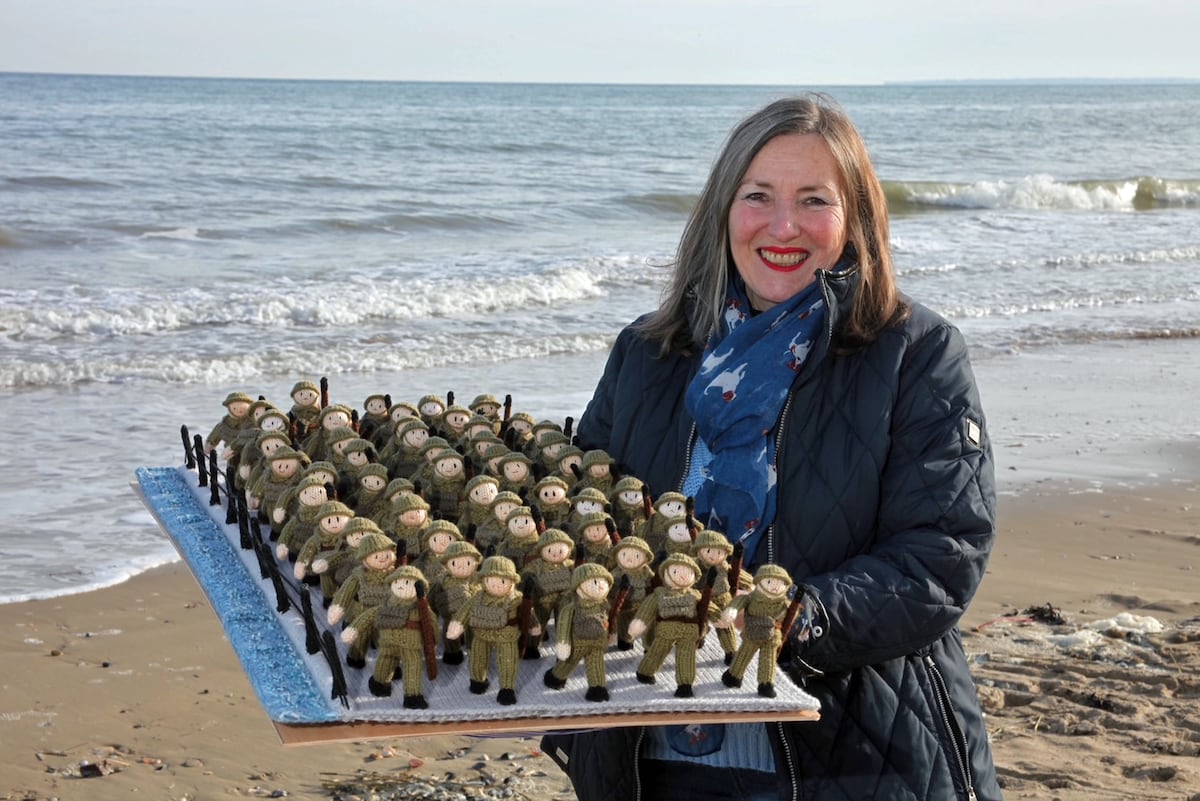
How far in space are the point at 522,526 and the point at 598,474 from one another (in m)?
0.39

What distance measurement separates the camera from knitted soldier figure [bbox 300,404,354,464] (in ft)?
10.7

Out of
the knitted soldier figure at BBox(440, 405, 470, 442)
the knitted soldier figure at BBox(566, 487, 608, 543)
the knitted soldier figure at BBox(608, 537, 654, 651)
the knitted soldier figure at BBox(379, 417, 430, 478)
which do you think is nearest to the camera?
the knitted soldier figure at BBox(608, 537, 654, 651)

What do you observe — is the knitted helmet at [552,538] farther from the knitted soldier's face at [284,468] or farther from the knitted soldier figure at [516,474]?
the knitted soldier's face at [284,468]

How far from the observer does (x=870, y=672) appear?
2658 mm

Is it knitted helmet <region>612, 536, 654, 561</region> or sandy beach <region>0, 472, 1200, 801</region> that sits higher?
Answer: knitted helmet <region>612, 536, 654, 561</region>

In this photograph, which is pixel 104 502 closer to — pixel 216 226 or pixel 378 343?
pixel 378 343

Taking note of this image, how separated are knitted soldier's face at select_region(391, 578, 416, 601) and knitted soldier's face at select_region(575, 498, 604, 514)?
1.49ft

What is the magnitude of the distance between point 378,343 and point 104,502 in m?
4.67

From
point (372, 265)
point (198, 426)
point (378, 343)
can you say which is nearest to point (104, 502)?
point (198, 426)

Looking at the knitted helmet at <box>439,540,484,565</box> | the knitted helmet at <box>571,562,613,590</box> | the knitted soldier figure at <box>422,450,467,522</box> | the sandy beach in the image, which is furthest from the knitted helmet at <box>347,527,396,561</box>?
the sandy beach

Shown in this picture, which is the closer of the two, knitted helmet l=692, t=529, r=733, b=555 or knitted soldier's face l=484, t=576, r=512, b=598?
knitted soldier's face l=484, t=576, r=512, b=598

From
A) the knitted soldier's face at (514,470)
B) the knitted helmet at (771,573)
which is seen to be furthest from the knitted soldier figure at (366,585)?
the knitted helmet at (771,573)

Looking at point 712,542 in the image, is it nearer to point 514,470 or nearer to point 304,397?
point 514,470

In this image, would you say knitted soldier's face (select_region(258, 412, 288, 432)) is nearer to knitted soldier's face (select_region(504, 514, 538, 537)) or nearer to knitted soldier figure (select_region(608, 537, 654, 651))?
knitted soldier's face (select_region(504, 514, 538, 537))
